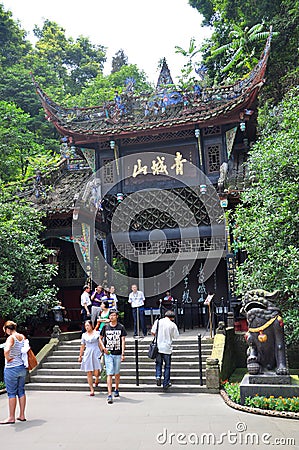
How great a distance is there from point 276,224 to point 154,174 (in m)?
6.60

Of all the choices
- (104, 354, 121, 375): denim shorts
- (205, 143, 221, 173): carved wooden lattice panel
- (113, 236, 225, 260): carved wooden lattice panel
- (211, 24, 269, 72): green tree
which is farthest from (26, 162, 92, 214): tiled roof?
(211, 24, 269, 72): green tree

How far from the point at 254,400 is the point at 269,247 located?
3.24 m

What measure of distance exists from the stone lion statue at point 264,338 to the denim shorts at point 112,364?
226cm

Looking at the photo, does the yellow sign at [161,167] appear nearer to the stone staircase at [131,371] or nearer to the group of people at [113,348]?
the stone staircase at [131,371]

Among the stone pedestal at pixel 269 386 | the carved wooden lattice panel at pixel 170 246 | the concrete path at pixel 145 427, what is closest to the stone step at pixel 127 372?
the concrete path at pixel 145 427

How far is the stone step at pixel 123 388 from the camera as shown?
27.8 feet

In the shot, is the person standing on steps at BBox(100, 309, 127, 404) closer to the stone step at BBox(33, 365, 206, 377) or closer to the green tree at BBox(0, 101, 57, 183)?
the stone step at BBox(33, 365, 206, 377)

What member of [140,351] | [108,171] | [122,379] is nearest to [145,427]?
[122,379]

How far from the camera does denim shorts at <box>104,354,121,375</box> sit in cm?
777

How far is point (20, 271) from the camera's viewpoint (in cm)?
1132

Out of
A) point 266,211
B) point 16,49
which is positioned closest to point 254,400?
point 266,211

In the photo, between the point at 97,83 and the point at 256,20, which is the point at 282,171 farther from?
the point at 97,83

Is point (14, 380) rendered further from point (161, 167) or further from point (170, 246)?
point (161, 167)

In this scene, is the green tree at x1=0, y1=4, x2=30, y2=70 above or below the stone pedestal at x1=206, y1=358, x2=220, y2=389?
above
